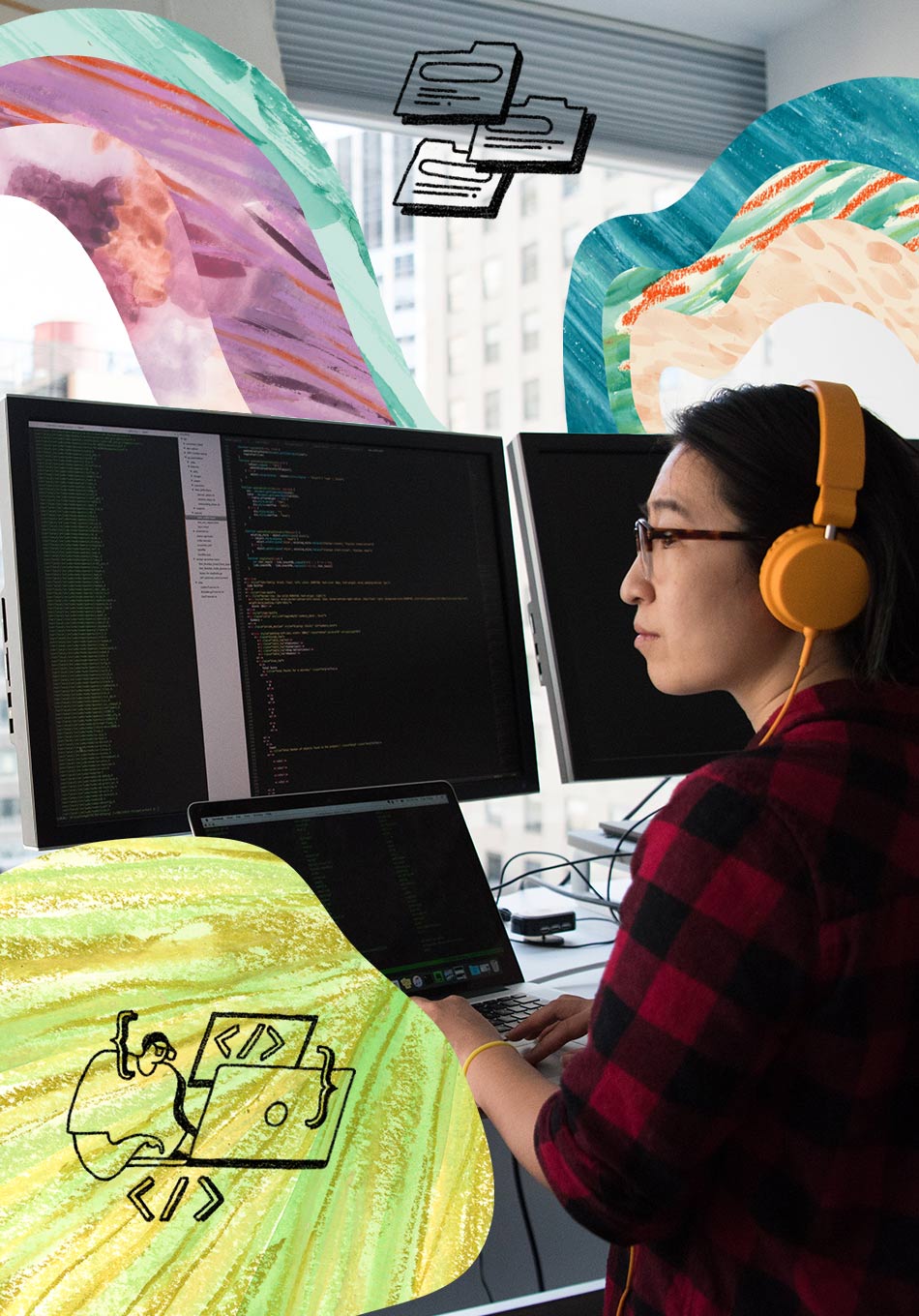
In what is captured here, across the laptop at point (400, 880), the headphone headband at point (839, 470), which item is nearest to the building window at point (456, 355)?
the laptop at point (400, 880)

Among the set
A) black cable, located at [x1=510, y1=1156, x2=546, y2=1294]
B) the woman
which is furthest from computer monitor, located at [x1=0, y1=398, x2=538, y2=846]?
black cable, located at [x1=510, y1=1156, x2=546, y2=1294]

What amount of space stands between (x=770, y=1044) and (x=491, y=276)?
2.29 meters

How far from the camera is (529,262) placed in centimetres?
272

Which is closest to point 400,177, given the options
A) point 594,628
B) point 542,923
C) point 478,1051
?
point 594,628

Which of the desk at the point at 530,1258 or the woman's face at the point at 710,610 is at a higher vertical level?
the woman's face at the point at 710,610

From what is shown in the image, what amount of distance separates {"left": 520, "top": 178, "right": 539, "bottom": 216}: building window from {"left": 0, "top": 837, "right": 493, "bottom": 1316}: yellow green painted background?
215cm

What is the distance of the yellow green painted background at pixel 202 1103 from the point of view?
0.74 meters

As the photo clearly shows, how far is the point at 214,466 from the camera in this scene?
1.25m

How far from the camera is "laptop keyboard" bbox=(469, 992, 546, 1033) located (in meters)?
1.03

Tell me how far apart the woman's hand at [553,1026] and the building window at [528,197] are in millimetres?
2152

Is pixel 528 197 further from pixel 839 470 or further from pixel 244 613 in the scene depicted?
pixel 839 470

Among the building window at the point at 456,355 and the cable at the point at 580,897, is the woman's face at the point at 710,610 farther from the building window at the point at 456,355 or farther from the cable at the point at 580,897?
the building window at the point at 456,355

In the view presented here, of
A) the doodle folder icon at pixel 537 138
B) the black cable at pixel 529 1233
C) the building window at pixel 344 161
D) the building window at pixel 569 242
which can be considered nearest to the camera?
the black cable at pixel 529 1233

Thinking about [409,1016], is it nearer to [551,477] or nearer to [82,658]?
[82,658]
